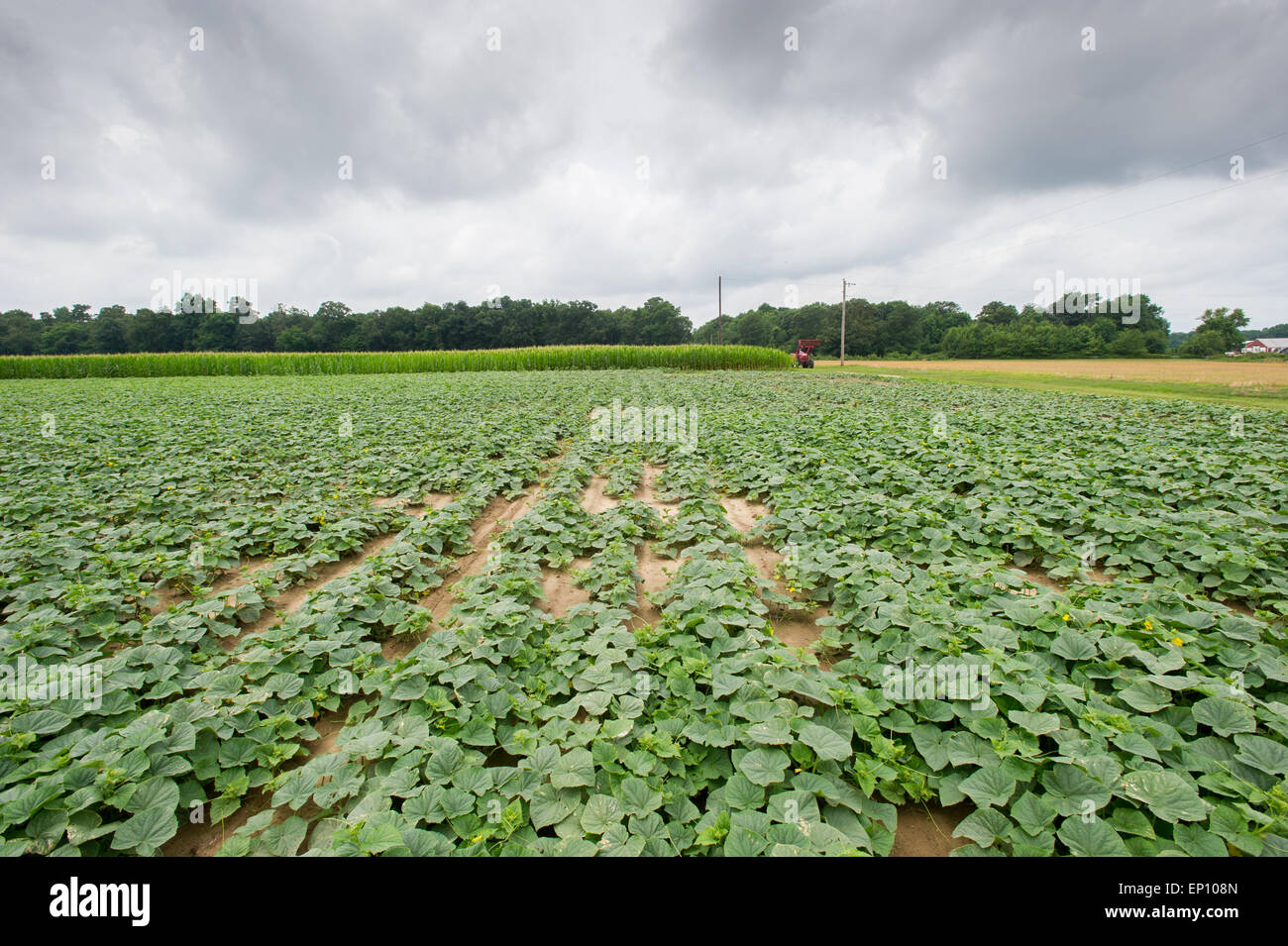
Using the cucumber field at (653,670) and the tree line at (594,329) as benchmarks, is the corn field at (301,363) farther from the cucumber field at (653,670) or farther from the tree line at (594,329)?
the cucumber field at (653,670)

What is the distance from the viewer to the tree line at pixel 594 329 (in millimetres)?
63844

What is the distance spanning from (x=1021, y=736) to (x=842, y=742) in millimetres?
874

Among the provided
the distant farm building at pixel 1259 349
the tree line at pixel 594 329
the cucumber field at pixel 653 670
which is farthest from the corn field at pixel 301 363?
the distant farm building at pixel 1259 349

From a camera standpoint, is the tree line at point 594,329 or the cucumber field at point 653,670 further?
the tree line at point 594,329

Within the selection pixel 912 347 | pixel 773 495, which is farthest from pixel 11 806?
pixel 912 347

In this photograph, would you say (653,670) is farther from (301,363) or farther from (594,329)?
(594,329)

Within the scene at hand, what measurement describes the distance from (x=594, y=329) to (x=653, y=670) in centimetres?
8062

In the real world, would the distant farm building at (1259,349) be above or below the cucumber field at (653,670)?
above

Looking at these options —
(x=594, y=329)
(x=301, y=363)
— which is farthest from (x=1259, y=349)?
(x=301, y=363)

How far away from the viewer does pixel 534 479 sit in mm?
8391

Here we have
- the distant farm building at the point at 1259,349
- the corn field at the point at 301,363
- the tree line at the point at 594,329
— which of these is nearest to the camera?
the corn field at the point at 301,363

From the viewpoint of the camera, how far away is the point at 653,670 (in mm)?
3244

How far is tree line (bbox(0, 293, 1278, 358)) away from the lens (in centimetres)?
6384

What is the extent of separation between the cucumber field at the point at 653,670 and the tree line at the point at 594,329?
190 ft
